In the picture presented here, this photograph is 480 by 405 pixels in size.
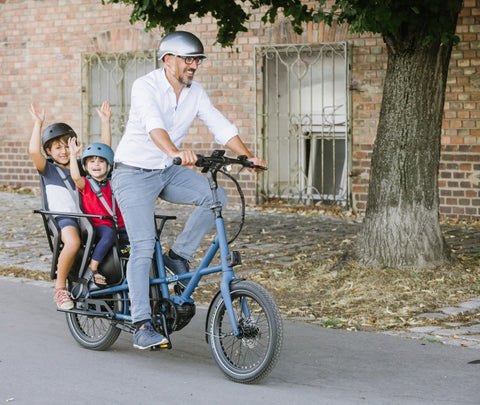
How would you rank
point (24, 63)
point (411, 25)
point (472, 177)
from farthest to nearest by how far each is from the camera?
1. point (24, 63)
2. point (472, 177)
3. point (411, 25)

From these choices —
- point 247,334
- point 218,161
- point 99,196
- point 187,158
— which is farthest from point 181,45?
point 247,334

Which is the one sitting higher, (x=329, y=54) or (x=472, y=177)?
(x=329, y=54)

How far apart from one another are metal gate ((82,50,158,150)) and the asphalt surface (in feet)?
7.14

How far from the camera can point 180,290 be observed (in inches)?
211

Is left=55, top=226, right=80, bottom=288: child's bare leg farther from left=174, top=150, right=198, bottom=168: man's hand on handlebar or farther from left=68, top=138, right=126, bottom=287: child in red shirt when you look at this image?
left=174, top=150, right=198, bottom=168: man's hand on handlebar

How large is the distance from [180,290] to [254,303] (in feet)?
2.39

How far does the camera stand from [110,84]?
14.9 m

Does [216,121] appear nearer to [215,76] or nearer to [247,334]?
[247,334]

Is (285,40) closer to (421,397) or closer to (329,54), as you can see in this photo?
(329,54)

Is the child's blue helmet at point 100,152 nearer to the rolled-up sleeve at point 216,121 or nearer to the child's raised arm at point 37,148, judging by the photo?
the child's raised arm at point 37,148

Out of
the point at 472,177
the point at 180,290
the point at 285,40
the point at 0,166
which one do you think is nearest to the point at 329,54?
the point at 285,40

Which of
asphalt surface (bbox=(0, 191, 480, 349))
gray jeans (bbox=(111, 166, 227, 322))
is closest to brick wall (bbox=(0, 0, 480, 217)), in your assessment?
asphalt surface (bbox=(0, 191, 480, 349))

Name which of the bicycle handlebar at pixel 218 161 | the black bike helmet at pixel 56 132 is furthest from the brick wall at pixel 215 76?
the bicycle handlebar at pixel 218 161

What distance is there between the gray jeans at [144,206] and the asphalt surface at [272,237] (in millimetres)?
2248
